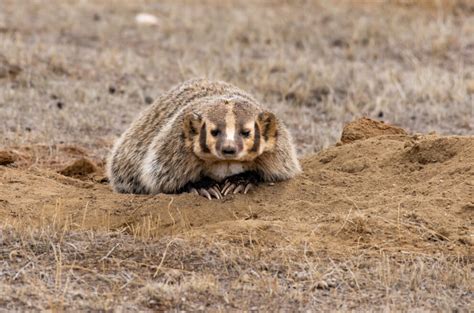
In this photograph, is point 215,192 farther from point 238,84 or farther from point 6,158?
point 238,84

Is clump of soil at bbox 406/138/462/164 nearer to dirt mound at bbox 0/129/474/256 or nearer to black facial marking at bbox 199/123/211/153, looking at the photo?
dirt mound at bbox 0/129/474/256

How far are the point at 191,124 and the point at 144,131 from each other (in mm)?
1215

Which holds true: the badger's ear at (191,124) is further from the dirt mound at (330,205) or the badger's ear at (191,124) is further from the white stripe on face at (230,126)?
the dirt mound at (330,205)

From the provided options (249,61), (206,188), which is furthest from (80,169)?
(249,61)

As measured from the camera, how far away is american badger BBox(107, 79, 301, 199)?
6754 millimetres

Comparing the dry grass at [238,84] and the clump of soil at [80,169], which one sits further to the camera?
the clump of soil at [80,169]

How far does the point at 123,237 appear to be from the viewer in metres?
6.18

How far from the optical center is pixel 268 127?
23.2ft

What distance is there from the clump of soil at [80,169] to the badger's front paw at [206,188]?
202 centimetres

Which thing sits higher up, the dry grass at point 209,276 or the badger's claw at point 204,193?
the dry grass at point 209,276

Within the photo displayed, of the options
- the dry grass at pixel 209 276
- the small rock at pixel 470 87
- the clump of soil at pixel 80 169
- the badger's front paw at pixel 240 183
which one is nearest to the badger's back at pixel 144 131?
the clump of soil at pixel 80 169

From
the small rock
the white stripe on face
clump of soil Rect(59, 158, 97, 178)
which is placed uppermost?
the white stripe on face

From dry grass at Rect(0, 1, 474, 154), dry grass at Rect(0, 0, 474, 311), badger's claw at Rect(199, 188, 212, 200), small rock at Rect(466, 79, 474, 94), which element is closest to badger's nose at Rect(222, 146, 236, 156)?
badger's claw at Rect(199, 188, 212, 200)

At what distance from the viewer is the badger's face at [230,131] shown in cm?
666
